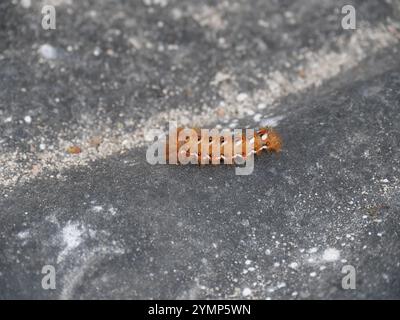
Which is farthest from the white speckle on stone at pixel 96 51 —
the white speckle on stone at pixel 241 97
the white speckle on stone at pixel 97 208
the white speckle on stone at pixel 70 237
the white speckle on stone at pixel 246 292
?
the white speckle on stone at pixel 246 292

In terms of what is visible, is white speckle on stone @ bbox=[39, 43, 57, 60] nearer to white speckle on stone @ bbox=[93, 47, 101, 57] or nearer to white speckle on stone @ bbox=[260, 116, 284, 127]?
white speckle on stone @ bbox=[93, 47, 101, 57]

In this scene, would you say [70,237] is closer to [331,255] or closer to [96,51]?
[331,255]

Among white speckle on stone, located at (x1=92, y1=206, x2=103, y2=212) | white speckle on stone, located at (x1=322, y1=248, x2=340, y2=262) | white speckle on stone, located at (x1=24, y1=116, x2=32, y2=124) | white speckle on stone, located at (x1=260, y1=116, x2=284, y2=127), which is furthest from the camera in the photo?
white speckle on stone, located at (x1=24, y1=116, x2=32, y2=124)

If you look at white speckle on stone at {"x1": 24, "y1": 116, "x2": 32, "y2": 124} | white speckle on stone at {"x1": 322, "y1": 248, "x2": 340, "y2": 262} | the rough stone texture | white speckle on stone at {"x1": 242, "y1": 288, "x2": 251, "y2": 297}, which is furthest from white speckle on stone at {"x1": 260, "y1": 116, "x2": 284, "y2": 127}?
white speckle on stone at {"x1": 24, "y1": 116, "x2": 32, "y2": 124}

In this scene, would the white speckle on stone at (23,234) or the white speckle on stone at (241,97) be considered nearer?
the white speckle on stone at (23,234)

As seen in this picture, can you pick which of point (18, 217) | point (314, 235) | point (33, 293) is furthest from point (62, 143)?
point (314, 235)

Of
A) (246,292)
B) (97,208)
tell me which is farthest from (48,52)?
(246,292)

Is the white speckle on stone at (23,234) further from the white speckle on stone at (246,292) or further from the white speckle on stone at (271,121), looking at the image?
the white speckle on stone at (271,121)
